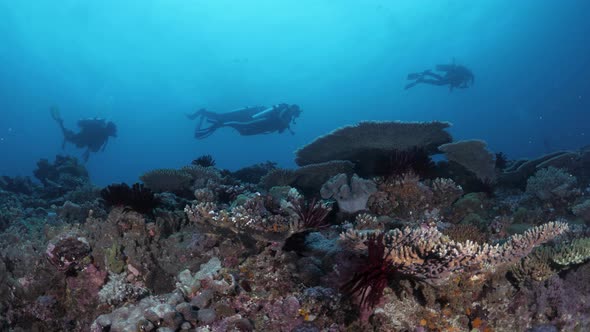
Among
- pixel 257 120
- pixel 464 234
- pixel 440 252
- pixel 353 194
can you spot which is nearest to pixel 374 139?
pixel 353 194

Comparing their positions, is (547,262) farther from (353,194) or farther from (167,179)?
(167,179)

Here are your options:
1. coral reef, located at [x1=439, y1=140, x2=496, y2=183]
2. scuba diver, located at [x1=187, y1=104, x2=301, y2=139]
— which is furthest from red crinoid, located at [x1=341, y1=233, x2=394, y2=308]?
scuba diver, located at [x1=187, y1=104, x2=301, y2=139]

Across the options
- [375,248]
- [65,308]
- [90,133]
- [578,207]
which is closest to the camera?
[375,248]

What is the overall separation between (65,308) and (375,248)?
4.59 meters

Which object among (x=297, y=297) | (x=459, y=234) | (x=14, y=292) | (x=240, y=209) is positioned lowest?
(x=297, y=297)

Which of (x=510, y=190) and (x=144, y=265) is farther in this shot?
(x=510, y=190)

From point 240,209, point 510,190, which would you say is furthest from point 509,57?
point 240,209

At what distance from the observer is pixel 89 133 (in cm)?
2395

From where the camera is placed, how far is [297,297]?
4.26 metres

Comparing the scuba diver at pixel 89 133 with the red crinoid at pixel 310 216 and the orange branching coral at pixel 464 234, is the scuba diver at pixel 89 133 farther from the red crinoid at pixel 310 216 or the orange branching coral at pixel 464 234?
the orange branching coral at pixel 464 234

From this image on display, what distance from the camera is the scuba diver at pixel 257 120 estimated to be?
18.4 metres

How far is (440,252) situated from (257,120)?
15.9m

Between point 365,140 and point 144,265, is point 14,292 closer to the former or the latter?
point 144,265

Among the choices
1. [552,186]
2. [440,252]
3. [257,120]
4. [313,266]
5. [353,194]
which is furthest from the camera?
[257,120]
